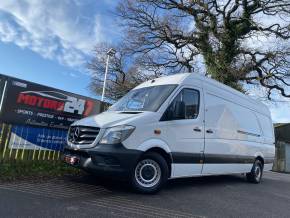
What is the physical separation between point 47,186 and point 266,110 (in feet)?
28.3

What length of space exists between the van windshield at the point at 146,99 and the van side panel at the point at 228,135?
134 cm

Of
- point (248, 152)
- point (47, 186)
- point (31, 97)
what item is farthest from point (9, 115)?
point (248, 152)

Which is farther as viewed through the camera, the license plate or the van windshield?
the van windshield

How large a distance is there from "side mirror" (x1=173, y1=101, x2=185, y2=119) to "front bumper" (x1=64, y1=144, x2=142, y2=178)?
1.37 metres

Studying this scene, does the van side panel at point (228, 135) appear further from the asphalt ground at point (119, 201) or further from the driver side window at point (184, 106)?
the asphalt ground at point (119, 201)

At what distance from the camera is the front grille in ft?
21.1

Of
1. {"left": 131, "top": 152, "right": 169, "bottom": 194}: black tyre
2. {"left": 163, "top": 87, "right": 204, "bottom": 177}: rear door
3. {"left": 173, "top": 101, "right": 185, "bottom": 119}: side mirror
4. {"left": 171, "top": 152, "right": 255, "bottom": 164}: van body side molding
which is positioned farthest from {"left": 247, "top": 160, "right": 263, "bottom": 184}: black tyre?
{"left": 131, "top": 152, "right": 169, "bottom": 194}: black tyre

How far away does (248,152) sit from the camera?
1009cm

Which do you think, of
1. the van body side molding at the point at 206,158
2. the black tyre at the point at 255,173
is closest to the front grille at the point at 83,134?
the van body side molding at the point at 206,158

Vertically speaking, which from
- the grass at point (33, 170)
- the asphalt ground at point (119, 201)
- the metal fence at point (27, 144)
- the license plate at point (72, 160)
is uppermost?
the metal fence at point (27, 144)

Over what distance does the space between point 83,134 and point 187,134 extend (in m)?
2.25

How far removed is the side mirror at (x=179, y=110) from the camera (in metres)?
7.09

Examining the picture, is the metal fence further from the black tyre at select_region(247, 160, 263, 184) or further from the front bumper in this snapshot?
the black tyre at select_region(247, 160, 263, 184)

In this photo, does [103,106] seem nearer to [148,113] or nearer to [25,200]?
[148,113]
